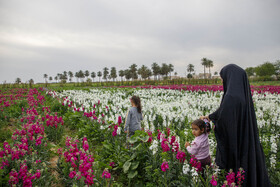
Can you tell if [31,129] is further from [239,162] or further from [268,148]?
[268,148]

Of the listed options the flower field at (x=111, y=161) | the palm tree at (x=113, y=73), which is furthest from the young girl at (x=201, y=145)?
the palm tree at (x=113, y=73)

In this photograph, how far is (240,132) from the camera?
275 centimetres

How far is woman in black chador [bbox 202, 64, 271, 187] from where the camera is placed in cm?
267

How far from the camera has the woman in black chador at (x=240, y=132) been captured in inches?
105

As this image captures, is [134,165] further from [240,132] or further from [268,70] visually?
[268,70]

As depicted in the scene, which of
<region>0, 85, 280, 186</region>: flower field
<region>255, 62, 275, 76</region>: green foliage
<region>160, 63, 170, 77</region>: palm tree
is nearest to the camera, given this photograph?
<region>0, 85, 280, 186</region>: flower field

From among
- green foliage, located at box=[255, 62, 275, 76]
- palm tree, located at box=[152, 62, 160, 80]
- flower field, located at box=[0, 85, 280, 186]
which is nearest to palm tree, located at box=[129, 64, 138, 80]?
palm tree, located at box=[152, 62, 160, 80]

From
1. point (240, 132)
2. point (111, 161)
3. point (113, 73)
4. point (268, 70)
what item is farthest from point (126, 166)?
point (113, 73)

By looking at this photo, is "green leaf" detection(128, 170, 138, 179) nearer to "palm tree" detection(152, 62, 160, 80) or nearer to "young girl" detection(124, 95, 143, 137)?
"young girl" detection(124, 95, 143, 137)

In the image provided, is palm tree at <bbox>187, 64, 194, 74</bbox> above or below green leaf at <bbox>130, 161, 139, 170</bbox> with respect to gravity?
above

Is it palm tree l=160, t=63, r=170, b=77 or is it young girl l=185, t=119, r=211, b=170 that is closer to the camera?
young girl l=185, t=119, r=211, b=170

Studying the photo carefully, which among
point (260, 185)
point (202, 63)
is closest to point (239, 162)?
point (260, 185)

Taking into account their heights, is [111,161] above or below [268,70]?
below

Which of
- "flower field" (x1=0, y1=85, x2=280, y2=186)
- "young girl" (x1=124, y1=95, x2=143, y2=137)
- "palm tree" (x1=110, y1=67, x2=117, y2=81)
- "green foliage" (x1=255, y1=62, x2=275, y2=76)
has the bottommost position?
"flower field" (x1=0, y1=85, x2=280, y2=186)
